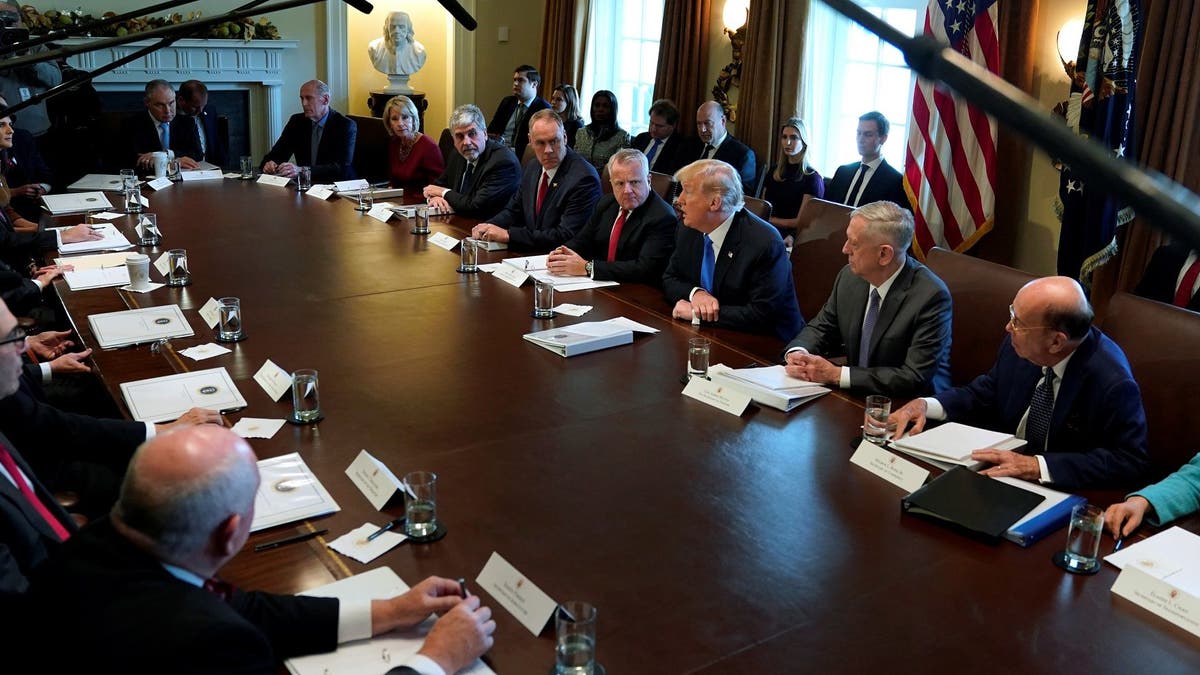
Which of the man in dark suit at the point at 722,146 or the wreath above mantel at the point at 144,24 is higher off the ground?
the wreath above mantel at the point at 144,24

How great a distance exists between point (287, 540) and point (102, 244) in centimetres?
286

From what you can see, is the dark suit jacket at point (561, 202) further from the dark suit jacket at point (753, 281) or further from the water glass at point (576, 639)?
the water glass at point (576, 639)

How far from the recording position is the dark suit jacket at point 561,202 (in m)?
4.98

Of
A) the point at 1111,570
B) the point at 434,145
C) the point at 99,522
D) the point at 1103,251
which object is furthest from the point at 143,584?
the point at 434,145

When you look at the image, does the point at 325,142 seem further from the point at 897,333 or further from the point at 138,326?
the point at 897,333

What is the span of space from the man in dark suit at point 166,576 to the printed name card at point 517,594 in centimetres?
14

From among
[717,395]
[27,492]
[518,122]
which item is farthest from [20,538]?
[518,122]

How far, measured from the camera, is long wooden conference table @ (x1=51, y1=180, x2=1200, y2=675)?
1.74 meters

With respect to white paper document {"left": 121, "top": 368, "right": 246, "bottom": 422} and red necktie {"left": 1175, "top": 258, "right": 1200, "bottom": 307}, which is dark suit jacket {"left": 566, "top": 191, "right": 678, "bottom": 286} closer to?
white paper document {"left": 121, "top": 368, "right": 246, "bottom": 422}

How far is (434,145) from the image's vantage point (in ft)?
20.6

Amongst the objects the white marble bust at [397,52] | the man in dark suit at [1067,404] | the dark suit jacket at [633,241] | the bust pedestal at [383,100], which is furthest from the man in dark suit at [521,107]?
the man in dark suit at [1067,404]

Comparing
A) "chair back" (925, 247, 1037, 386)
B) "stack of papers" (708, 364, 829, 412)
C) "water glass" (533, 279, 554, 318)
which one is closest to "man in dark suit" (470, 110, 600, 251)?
"water glass" (533, 279, 554, 318)

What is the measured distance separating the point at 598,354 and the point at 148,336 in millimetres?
1379

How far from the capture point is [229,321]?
3145 mm
